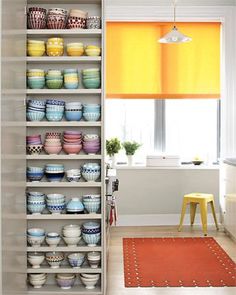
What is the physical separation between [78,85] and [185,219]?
347 centimetres

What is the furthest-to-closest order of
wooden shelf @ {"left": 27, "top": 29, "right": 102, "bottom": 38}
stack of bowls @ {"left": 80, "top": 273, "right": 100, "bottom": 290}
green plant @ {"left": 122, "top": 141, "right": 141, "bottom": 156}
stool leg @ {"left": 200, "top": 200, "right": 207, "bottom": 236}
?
green plant @ {"left": 122, "top": 141, "right": 141, "bottom": 156}
stool leg @ {"left": 200, "top": 200, "right": 207, "bottom": 236}
stack of bowls @ {"left": 80, "top": 273, "right": 100, "bottom": 290}
wooden shelf @ {"left": 27, "top": 29, "right": 102, "bottom": 38}

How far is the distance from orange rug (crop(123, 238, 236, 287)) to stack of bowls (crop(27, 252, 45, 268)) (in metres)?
0.80

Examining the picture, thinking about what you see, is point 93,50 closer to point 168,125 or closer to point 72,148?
point 72,148

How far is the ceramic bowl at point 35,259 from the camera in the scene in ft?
12.3

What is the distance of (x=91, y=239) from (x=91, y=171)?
1.48 ft

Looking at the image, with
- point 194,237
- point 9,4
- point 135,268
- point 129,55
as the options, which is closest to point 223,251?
point 194,237

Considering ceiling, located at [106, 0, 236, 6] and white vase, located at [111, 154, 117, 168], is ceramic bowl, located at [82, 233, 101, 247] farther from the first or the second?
ceiling, located at [106, 0, 236, 6]

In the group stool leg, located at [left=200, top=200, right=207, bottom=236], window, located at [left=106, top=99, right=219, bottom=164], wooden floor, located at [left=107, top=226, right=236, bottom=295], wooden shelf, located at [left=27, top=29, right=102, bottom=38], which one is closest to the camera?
wooden shelf, located at [left=27, top=29, right=102, bottom=38]

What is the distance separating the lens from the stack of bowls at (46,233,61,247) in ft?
12.3

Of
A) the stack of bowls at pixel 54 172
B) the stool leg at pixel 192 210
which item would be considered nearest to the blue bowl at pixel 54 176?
the stack of bowls at pixel 54 172

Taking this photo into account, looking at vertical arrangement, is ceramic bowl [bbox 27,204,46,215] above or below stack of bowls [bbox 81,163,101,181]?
below

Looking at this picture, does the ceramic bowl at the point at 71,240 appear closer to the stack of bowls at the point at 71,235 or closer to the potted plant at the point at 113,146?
the stack of bowls at the point at 71,235

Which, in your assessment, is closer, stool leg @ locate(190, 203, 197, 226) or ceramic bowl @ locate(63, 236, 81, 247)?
ceramic bowl @ locate(63, 236, 81, 247)

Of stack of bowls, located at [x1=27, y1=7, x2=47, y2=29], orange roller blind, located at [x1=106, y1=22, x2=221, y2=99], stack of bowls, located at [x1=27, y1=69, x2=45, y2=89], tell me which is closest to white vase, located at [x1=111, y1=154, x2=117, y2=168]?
orange roller blind, located at [x1=106, y1=22, x2=221, y2=99]
